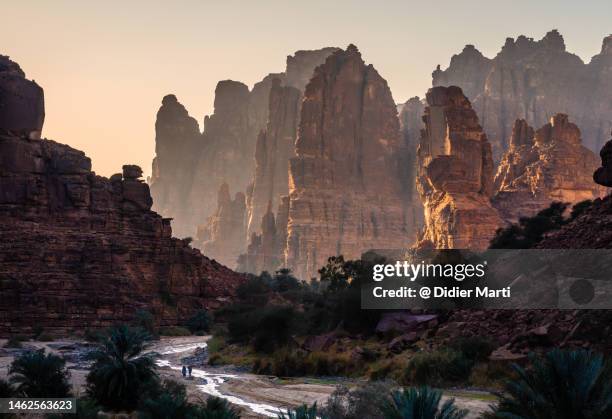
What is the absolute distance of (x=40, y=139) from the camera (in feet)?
260

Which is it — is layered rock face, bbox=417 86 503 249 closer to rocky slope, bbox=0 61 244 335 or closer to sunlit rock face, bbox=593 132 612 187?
rocky slope, bbox=0 61 244 335

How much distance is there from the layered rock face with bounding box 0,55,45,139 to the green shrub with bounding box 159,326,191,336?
24.9 meters

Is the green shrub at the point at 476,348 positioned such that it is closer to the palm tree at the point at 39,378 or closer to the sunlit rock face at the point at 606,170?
the sunlit rock face at the point at 606,170

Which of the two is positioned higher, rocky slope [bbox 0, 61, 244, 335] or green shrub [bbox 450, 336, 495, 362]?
rocky slope [bbox 0, 61, 244, 335]

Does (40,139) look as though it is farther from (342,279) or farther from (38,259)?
(342,279)

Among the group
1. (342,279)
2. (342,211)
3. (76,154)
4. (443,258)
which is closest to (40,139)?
(76,154)

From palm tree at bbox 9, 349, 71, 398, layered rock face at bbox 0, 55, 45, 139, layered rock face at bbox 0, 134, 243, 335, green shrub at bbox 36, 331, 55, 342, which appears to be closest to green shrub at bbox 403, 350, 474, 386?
palm tree at bbox 9, 349, 71, 398

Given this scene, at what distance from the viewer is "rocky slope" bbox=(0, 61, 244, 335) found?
6744 centimetres

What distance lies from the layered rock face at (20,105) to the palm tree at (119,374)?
56.6 m

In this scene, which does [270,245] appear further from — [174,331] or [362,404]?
[362,404]

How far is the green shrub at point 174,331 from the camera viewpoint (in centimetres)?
7061

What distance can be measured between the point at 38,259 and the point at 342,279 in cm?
2829

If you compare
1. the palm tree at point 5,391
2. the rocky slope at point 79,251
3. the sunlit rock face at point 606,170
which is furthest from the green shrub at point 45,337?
the sunlit rock face at point 606,170

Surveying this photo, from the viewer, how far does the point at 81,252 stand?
72375mm
